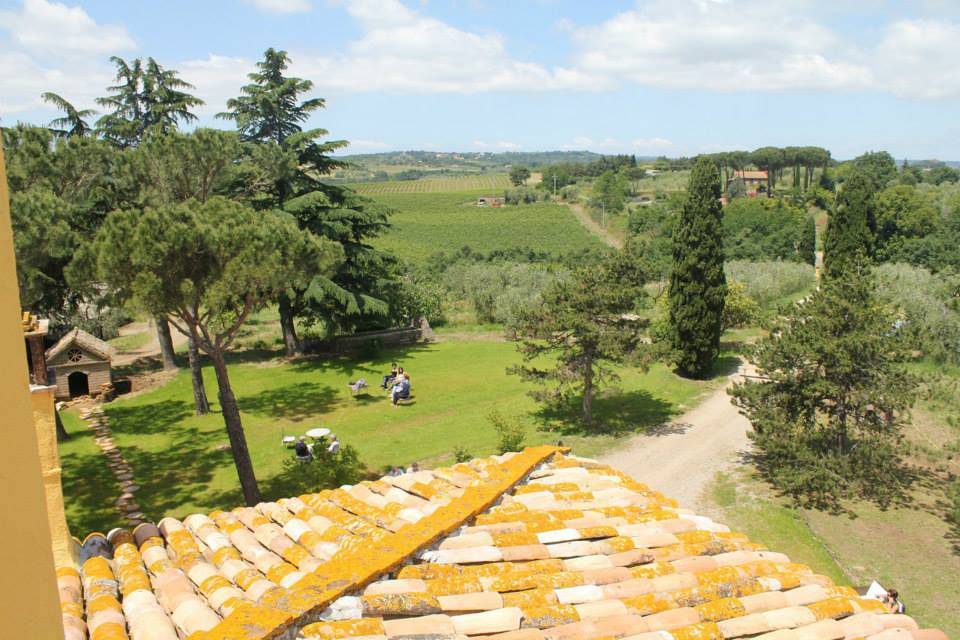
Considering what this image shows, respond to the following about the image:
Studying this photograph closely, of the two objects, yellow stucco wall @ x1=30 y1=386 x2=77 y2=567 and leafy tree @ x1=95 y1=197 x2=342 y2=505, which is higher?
leafy tree @ x1=95 y1=197 x2=342 y2=505

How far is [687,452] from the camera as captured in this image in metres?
17.0

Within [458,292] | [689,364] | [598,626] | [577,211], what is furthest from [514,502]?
[577,211]

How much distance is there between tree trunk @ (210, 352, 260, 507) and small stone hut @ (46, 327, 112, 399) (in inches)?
381

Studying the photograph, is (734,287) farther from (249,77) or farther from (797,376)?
Answer: (249,77)

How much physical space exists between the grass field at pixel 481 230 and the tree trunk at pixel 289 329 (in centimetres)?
3526

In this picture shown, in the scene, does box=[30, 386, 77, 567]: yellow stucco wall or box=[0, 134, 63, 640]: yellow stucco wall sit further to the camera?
box=[30, 386, 77, 567]: yellow stucco wall

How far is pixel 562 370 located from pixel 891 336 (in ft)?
24.3

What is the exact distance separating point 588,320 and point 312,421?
321 inches

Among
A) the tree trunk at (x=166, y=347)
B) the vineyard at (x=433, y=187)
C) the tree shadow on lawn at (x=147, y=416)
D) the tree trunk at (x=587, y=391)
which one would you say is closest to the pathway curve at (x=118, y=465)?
the tree shadow on lawn at (x=147, y=416)

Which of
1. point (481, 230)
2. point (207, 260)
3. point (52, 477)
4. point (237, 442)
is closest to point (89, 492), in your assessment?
point (237, 442)

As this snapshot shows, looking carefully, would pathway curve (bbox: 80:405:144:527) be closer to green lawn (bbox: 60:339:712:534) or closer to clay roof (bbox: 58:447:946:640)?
green lawn (bbox: 60:339:712:534)

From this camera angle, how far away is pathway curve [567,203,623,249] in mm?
73625

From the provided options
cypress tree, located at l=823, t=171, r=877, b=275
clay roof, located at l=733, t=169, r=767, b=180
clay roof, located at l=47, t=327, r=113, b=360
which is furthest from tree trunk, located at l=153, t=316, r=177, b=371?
clay roof, located at l=733, t=169, r=767, b=180

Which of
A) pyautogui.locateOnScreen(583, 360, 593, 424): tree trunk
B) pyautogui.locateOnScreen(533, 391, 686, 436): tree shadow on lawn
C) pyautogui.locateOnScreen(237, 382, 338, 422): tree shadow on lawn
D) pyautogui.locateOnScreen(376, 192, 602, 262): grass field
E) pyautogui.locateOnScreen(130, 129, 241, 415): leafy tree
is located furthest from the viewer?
pyautogui.locateOnScreen(376, 192, 602, 262): grass field
